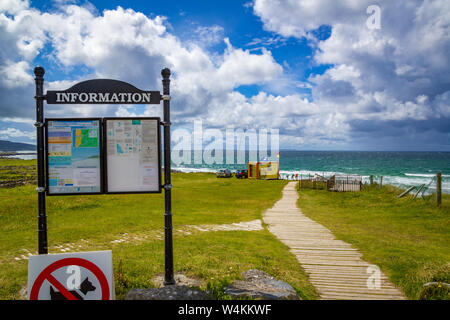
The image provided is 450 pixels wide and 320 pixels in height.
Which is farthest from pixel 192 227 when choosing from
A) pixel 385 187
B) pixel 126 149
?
pixel 385 187

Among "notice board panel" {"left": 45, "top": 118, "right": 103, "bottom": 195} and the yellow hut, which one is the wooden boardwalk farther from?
the yellow hut

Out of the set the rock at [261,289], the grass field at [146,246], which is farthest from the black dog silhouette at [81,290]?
the rock at [261,289]

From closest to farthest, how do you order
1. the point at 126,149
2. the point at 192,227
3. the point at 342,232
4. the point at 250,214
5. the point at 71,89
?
the point at 71,89 < the point at 126,149 < the point at 342,232 < the point at 192,227 < the point at 250,214

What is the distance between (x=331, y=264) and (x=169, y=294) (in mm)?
4229

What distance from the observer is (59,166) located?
17.0ft

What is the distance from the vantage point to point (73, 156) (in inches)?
204

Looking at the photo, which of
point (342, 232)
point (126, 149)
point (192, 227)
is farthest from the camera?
point (192, 227)

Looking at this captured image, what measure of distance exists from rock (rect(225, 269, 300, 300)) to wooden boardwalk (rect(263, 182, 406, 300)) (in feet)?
2.98

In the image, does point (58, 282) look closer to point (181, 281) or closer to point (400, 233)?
point (181, 281)

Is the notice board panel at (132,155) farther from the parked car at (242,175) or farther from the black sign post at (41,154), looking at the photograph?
the parked car at (242,175)

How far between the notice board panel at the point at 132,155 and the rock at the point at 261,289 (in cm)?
213

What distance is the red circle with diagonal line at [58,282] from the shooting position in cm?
404
